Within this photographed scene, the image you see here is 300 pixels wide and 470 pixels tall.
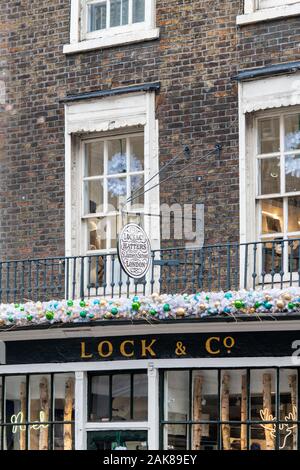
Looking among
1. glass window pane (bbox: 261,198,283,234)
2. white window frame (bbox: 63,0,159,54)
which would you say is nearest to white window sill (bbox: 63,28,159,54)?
white window frame (bbox: 63,0,159,54)

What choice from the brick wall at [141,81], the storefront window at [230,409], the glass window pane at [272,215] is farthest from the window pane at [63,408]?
the glass window pane at [272,215]

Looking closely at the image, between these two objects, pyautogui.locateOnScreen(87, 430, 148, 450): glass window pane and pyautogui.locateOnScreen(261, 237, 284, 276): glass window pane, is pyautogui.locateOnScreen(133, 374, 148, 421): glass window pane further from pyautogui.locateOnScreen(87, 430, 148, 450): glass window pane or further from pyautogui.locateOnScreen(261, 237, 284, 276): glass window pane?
pyautogui.locateOnScreen(261, 237, 284, 276): glass window pane

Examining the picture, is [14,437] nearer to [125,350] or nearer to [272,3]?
[125,350]

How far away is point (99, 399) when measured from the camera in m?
19.5

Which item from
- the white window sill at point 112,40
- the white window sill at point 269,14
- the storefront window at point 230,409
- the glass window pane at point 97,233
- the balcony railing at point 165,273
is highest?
the white window sill at point 269,14

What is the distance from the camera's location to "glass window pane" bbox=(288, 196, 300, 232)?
18.7 meters

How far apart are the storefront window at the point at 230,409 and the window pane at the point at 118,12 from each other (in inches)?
174

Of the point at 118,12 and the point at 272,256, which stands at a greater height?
the point at 118,12

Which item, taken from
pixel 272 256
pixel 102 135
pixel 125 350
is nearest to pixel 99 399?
pixel 125 350

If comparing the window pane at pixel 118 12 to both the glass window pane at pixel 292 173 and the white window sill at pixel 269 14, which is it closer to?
the white window sill at pixel 269 14

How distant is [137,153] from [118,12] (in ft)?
5.90

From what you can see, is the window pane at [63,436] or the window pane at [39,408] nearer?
the window pane at [63,436]

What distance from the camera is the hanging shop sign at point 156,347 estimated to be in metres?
18.2

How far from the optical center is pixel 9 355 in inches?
781
